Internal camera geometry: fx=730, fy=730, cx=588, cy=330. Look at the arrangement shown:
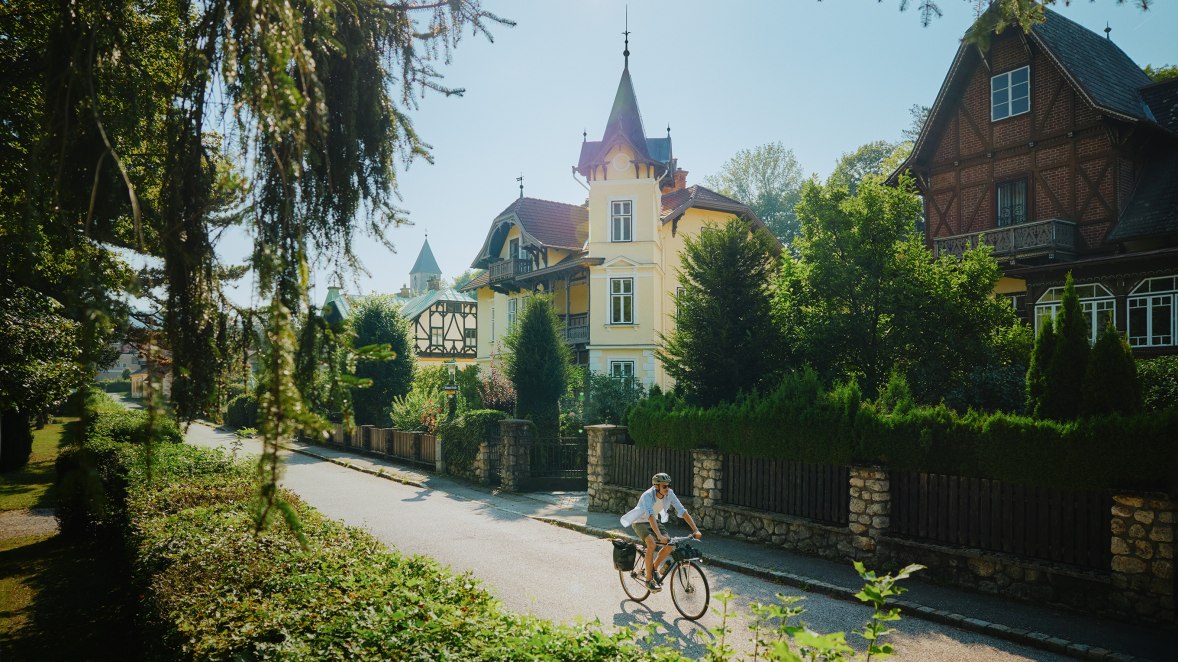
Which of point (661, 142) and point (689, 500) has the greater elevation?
point (661, 142)

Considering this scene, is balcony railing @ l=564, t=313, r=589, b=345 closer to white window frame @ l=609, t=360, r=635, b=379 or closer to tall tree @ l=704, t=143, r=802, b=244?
white window frame @ l=609, t=360, r=635, b=379

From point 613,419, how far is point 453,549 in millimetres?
11478

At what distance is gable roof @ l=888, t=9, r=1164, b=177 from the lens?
69.3 feet

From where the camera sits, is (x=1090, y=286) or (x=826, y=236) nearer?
(x=826, y=236)

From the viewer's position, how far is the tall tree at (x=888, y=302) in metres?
15.9

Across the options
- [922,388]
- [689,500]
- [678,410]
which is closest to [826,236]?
[922,388]

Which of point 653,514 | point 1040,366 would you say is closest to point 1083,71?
point 1040,366

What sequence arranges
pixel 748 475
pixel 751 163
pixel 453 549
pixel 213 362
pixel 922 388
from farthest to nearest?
1. pixel 751 163
2. pixel 922 388
3. pixel 748 475
4. pixel 453 549
5. pixel 213 362

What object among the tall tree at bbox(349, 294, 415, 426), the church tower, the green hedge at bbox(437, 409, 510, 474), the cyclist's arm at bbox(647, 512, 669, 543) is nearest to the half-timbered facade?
the green hedge at bbox(437, 409, 510, 474)

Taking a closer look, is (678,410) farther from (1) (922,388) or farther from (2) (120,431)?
(2) (120,431)

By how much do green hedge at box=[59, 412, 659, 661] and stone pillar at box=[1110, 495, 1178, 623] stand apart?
7186 mm

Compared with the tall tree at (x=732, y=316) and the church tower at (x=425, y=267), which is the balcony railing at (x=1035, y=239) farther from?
the church tower at (x=425, y=267)

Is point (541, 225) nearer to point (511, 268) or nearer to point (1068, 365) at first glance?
Result: point (511, 268)

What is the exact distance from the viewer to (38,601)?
10.7 m
